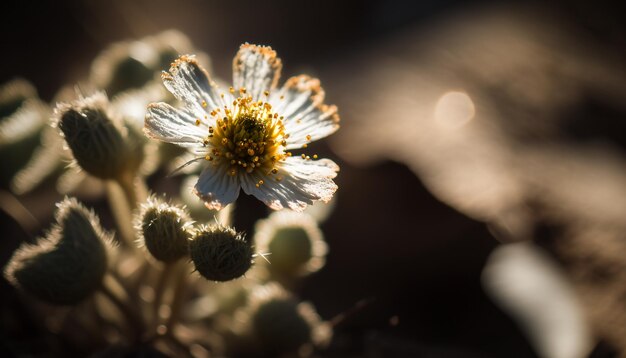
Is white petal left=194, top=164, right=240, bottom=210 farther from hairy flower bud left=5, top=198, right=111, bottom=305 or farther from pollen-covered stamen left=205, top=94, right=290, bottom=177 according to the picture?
hairy flower bud left=5, top=198, right=111, bottom=305

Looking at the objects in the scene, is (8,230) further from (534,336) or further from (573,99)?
(573,99)

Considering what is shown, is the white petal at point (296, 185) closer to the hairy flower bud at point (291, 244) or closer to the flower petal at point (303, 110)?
the flower petal at point (303, 110)

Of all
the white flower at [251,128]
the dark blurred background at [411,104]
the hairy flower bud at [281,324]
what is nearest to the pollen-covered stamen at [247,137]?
the white flower at [251,128]

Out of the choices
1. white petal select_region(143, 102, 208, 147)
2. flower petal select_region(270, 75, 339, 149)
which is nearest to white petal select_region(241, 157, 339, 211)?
flower petal select_region(270, 75, 339, 149)

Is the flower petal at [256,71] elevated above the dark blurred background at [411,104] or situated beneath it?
elevated above

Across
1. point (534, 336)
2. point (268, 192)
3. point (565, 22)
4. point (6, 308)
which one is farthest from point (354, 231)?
point (565, 22)
